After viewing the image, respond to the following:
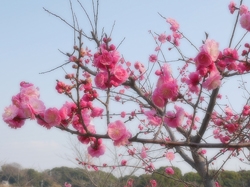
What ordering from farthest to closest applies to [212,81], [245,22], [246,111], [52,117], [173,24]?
[173,24] < [246,111] < [245,22] < [212,81] < [52,117]

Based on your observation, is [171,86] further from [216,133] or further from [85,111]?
[216,133]

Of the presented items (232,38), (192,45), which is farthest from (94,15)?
(232,38)

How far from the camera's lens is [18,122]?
5.49 feet

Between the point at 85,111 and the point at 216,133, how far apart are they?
356cm

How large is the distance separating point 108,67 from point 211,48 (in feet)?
1.85

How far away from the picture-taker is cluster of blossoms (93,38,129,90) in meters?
1.68

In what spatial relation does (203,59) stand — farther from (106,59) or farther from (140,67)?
(140,67)

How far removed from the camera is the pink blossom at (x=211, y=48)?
167 cm

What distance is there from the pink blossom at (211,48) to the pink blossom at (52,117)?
2.76 ft

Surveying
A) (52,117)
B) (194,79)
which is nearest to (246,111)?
(194,79)

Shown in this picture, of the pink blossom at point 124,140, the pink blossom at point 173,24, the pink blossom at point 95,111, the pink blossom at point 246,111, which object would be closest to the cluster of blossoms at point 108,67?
the pink blossom at point 95,111

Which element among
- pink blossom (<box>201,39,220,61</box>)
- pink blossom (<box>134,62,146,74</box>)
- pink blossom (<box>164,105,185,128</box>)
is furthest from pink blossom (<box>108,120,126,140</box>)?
pink blossom (<box>134,62,146,74</box>)

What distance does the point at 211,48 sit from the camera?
66.5 inches

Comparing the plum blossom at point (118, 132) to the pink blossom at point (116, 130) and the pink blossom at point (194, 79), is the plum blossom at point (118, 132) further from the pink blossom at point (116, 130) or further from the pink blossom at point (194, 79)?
the pink blossom at point (194, 79)
